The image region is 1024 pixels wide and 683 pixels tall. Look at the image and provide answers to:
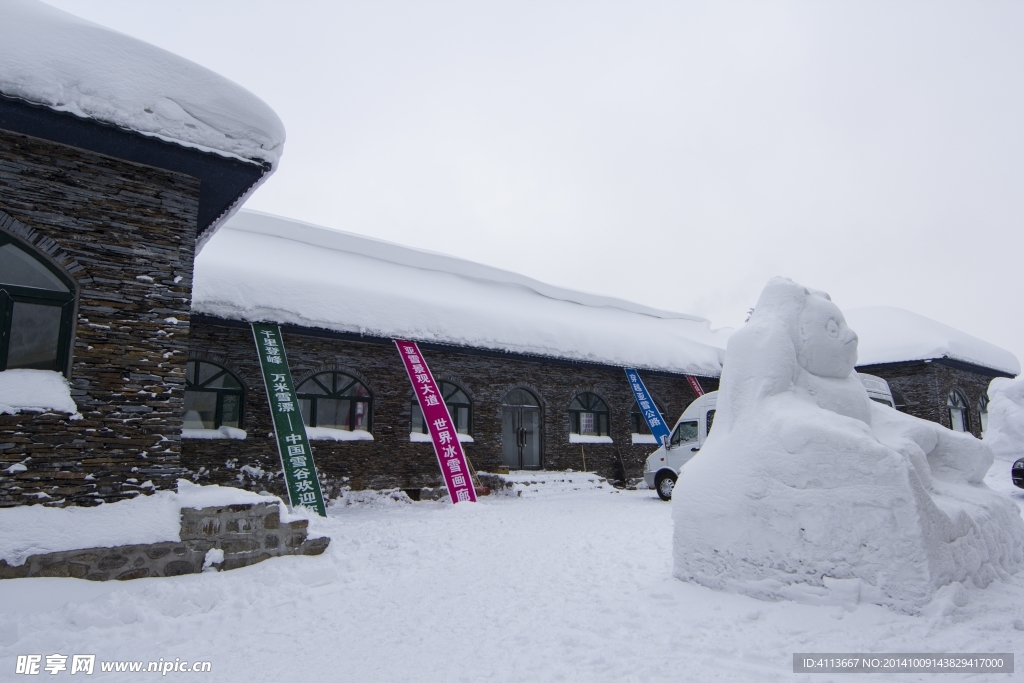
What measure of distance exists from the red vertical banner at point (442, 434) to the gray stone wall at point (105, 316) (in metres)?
6.10

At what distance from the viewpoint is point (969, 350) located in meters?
19.6

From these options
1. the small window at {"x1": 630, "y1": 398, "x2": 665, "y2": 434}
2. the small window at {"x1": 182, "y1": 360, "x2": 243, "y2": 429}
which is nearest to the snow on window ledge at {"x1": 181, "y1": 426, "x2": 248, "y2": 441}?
the small window at {"x1": 182, "y1": 360, "x2": 243, "y2": 429}

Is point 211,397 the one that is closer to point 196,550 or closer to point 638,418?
point 196,550

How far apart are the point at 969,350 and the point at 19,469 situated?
23.6m

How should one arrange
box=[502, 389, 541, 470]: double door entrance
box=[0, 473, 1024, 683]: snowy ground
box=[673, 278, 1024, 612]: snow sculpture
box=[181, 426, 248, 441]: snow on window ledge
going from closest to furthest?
box=[0, 473, 1024, 683]: snowy ground < box=[673, 278, 1024, 612]: snow sculpture < box=[181, 426, 248, 441]: snow on window ledge < box=[502, 389, 541, 470]: double door entrance

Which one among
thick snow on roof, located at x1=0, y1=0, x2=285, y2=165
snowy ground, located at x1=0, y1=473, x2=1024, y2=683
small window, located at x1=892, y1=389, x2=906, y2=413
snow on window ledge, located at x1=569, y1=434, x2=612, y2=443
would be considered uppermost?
thick snow on roof, located at x1=0, y1=0, x2=285, y2=165

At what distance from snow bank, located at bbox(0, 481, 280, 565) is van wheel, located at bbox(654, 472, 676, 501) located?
970 centimetres

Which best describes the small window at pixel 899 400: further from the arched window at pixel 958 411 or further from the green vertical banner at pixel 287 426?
the green vertical banner at pixel 287 426

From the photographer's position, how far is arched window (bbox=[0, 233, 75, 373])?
19.0ft

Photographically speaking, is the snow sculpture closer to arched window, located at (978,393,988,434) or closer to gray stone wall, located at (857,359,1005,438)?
gray stone wall, located at (857,359,1005,438)

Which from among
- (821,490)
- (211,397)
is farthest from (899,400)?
(211,397)

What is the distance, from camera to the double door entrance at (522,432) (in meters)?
16.2

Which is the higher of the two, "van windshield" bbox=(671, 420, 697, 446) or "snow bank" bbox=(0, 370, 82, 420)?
"snow bank" bbox=(0, 370, 82, 420)

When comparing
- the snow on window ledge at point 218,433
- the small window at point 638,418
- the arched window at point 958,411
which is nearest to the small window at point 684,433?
the small window at point 638,418
